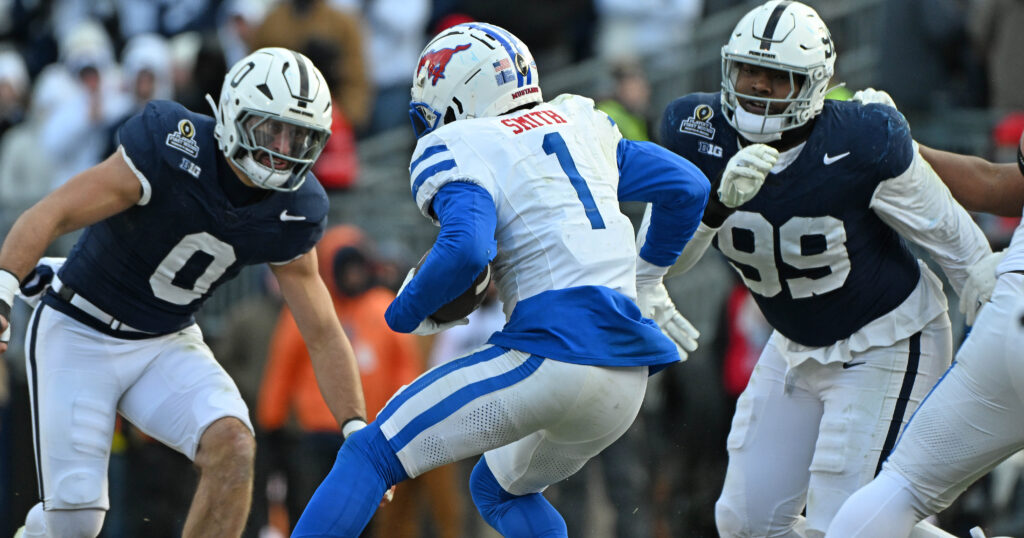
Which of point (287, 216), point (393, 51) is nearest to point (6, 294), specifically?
point (287, 216)

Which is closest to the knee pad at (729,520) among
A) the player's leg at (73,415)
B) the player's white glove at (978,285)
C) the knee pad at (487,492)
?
the knee pad at (487,492)

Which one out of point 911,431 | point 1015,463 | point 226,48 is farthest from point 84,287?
point 226,48

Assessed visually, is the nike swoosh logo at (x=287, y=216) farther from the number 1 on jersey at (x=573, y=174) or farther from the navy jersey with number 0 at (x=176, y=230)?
the number 1 on jersey at (x=573, y=174)

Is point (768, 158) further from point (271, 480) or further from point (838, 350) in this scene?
point (271, 480)

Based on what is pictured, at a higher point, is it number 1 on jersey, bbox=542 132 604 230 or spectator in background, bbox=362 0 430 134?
number 1 on jersey, bbox=542 132 604 230

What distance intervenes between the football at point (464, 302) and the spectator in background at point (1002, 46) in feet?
18.7

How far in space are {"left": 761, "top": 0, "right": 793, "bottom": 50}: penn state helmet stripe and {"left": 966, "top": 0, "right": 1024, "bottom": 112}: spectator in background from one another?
14.0 feet

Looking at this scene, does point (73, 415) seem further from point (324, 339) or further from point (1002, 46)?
point (1002, 46)

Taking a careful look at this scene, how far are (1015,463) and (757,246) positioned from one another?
3507 millimetres

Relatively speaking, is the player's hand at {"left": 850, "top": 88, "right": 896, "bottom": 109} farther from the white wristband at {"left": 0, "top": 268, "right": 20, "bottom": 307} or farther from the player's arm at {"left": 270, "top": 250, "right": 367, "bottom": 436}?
the white wristband at {"left": 0, "top": 268, "right": 20, "bottom": 307}

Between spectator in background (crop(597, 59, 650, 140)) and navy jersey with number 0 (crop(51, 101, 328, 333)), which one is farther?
spectator in background (crop(597, 59, 650, 140))

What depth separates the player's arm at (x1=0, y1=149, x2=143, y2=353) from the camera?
5.60 meters

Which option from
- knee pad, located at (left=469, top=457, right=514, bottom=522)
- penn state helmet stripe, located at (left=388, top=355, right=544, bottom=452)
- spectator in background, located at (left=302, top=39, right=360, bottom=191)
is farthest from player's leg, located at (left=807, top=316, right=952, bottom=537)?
spectator in background, located at (left=302, top=39, right=360, bottom=191)

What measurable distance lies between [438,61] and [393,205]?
15.8ft
